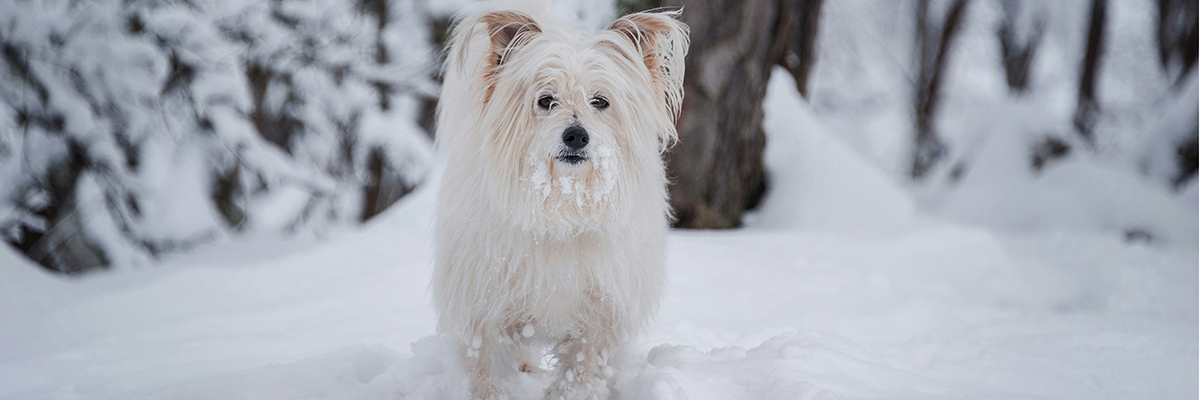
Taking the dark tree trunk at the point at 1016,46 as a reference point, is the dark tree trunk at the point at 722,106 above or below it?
below

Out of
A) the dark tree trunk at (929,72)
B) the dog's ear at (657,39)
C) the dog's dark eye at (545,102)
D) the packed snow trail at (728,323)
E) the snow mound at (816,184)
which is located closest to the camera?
the dog's dark eye at (545,102)

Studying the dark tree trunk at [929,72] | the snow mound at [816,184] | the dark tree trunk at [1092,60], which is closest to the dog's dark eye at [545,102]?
the snow mound at [816,184]

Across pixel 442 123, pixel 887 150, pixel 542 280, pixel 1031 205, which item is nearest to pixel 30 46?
pixel 442 123

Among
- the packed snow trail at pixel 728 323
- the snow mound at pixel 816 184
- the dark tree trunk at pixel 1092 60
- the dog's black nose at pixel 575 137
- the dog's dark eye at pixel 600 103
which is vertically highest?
the dark tree trunk at pixel 1092 60

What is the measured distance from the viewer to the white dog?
2.12m

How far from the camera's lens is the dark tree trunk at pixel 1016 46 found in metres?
14.8

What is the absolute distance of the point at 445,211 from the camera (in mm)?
2475

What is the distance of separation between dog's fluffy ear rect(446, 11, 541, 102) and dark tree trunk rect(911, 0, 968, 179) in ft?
47.3

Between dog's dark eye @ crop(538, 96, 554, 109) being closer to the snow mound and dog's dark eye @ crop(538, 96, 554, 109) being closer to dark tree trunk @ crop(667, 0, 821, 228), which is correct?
dark tree trunk @ crop(667, 0, 821, 228)

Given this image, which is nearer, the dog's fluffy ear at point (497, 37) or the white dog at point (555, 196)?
the white dog at point (555, 196)

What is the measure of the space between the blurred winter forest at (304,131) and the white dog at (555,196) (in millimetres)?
2554

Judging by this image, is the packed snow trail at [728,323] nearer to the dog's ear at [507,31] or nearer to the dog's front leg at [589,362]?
the dog's front leg at [589,362]

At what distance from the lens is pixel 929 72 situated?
16031 millimetres

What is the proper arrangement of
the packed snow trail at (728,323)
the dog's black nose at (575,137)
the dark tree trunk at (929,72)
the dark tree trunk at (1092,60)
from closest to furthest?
the dog's black nose at (575,137), the packed snow trail at (728,323), the dark tree trunk at (1092,60), the dark tree trunk at (929,72)
